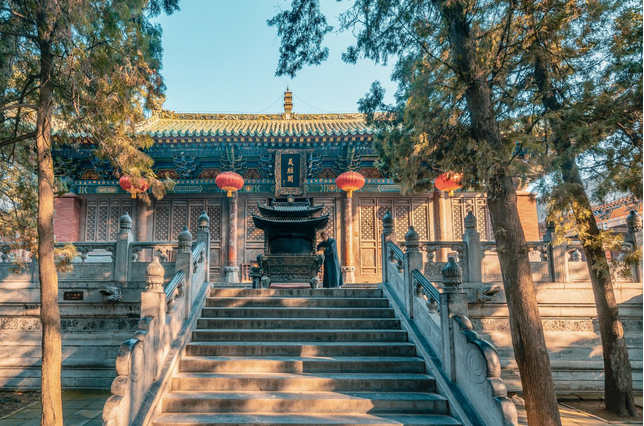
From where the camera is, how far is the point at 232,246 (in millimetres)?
12047

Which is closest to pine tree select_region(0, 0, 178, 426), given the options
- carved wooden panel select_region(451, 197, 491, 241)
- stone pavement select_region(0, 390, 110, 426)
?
stone pavement select_region(0, 390, 110, 426)

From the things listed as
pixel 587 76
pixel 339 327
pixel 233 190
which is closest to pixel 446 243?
pixel 339 327

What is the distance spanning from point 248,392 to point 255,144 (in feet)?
25.3

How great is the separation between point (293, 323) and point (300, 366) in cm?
105

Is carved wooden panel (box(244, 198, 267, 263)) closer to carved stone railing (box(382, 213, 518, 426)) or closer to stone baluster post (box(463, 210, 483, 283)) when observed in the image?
carved stone railing (box(382, 213, 518, 426))

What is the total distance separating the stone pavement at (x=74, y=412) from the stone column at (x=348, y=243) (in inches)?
265

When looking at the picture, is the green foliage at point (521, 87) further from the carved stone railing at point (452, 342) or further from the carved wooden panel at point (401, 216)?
the carved wooden panel at point (401, 216)

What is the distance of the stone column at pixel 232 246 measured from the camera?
1184 cm

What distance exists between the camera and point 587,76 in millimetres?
5320

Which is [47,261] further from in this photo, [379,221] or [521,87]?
[379,221]

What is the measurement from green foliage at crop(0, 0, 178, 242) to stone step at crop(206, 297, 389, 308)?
2.40 m

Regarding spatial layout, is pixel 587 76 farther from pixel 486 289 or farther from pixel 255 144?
pixel 255 144

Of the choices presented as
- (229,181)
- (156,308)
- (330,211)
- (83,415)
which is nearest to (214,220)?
(229,181)

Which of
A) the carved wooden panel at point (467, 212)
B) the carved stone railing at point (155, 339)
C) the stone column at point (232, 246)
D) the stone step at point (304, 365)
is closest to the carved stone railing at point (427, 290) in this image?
the stone step at point (304, 365)
